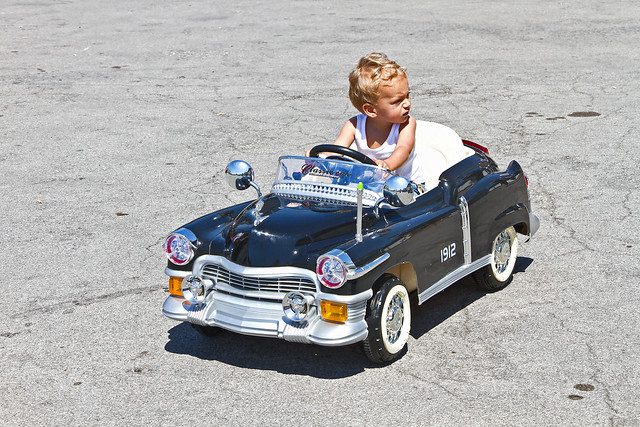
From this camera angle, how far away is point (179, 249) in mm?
5949

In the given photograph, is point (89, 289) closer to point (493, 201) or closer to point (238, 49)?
point (493, 201)

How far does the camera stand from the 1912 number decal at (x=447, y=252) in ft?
20.4

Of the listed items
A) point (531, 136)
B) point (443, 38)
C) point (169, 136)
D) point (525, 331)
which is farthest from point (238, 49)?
point (525, 331)

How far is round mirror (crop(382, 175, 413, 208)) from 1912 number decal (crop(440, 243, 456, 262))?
48 cm

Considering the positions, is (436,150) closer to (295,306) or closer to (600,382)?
(295,306)

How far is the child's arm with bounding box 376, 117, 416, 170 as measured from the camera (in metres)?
6.52

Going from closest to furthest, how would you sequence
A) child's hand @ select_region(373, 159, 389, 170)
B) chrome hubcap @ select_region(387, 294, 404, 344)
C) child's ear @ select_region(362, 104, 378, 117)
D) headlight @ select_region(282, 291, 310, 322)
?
headlight @ select_region(282, 291, 310, 322) < chrome hubcap @ select_region(387, 294, 404, 344) < child's hand @ select_region(373, 159, 389, 170) < child's ear @ select_region(362, 104, 378, 117)

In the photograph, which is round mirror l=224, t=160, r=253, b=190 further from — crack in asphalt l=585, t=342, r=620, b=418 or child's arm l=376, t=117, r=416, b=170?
crack in asphalt l=585, t=342, r=620, b=418

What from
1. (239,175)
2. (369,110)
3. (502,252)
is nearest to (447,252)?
(502,252)

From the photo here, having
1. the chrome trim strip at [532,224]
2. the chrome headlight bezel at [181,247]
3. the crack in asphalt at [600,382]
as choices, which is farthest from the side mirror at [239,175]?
the crack in asphalt at [600,382]

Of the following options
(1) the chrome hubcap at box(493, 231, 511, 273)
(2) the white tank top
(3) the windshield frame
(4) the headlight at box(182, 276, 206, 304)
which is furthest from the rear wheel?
(4) the headlight at box(182, 276, 206, 304)

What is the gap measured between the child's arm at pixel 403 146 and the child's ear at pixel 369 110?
182mm

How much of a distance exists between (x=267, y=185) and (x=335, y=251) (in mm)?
3816

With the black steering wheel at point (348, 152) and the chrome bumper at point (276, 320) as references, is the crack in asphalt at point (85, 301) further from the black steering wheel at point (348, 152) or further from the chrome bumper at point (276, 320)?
the black steering wheel at point (348, 152)
